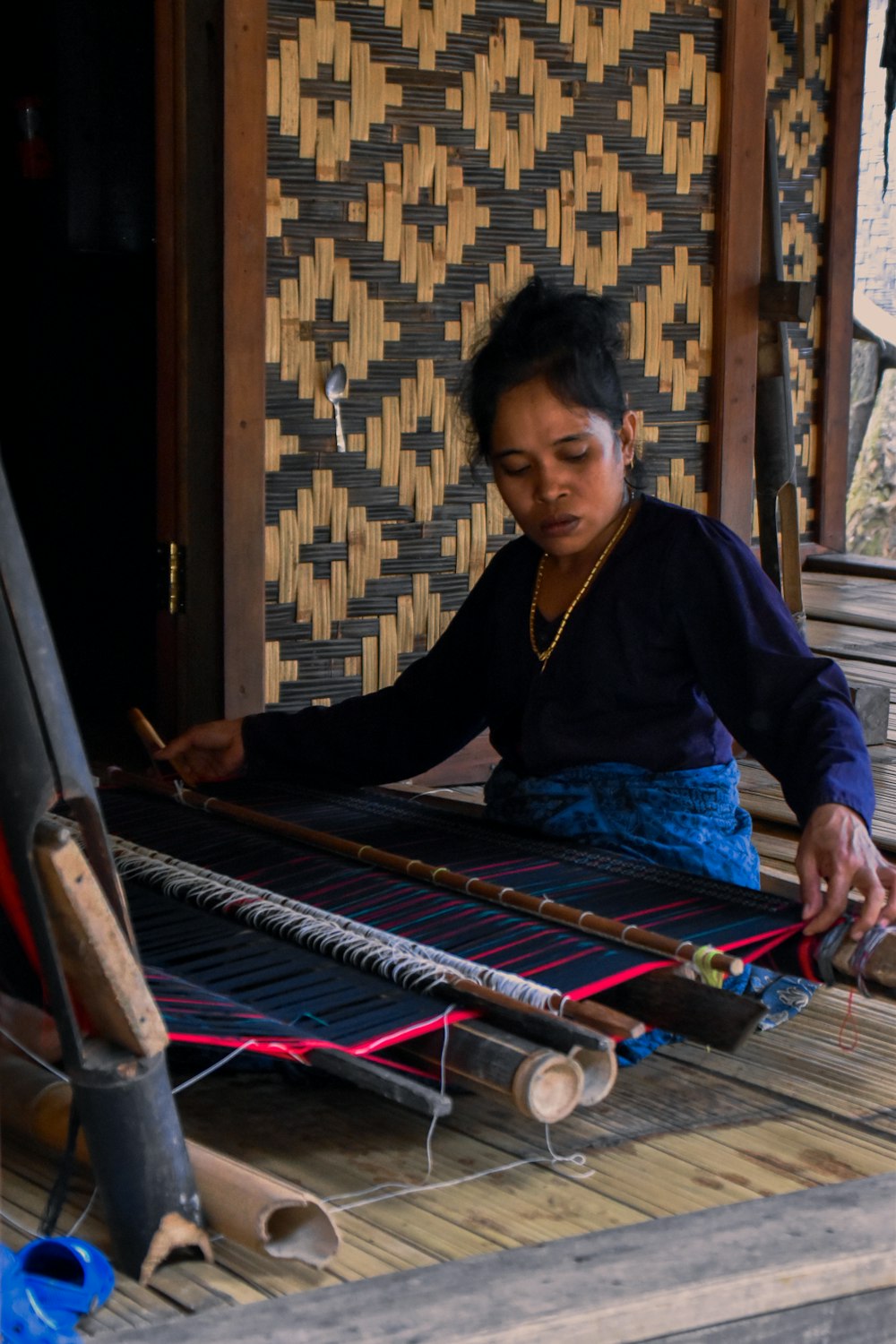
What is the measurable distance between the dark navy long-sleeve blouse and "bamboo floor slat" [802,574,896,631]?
262cm

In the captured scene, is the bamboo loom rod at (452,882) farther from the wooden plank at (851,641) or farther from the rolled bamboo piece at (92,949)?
the wooden plank at (851,641)

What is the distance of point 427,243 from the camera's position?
3258 millimetres

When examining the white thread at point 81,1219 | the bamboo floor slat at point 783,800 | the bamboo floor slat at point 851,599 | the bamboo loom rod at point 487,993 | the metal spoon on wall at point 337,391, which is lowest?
the bamboo floor slat at point 783,800

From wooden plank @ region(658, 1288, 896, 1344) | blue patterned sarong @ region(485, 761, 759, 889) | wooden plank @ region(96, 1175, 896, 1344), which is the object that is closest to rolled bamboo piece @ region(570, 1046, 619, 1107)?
wooden plank @ region(96, 1175, 896, 1344)

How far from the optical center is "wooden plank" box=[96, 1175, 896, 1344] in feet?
4.16

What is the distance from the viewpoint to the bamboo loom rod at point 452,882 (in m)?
1.75

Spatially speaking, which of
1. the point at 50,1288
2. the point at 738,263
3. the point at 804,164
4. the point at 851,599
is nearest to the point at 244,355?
the point at 738,263

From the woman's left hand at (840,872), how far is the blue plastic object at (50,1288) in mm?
841

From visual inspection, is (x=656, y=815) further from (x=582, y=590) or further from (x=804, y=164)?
(x=804, y=164)

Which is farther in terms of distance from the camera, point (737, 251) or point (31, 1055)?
point (737, 251)

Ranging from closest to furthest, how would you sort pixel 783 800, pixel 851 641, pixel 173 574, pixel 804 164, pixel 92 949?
1. pixel 92 949
2. pixel 173 574
3. pixel 783 800
4. pixel 851 641
5. pixel 804 164

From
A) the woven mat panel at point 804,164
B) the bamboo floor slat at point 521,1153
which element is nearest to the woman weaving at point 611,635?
the bamboo floor slat at point 521,1153

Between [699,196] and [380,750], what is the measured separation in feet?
5.57

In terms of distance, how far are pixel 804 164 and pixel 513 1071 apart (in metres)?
4.74
